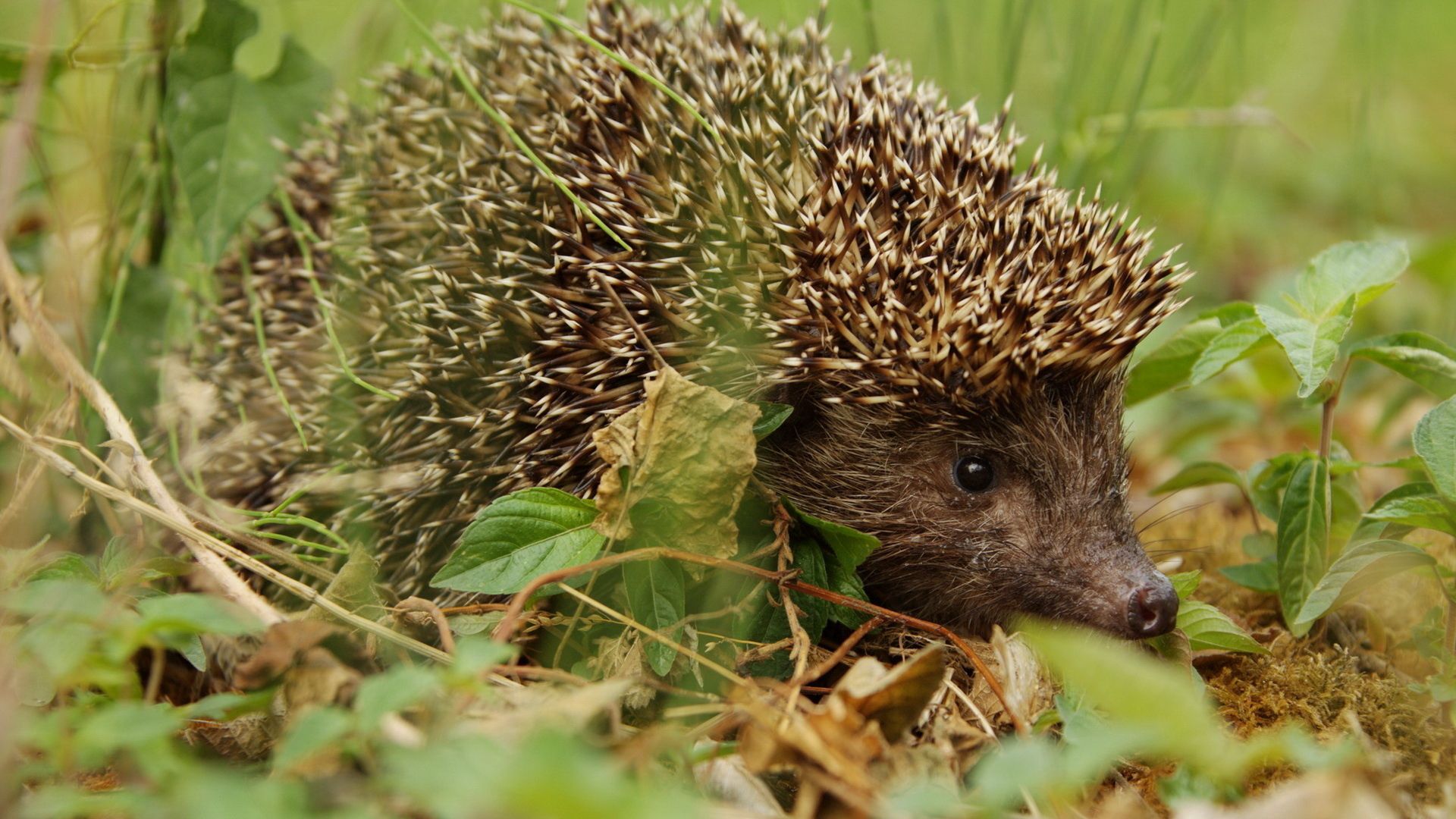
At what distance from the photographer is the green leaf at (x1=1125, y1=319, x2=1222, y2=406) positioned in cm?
380

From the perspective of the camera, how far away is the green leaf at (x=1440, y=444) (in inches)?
121

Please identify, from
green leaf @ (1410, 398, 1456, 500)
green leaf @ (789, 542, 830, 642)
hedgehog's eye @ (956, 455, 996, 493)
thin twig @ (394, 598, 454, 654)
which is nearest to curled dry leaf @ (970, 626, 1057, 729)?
green leaf @ (789, 542, 830, 642)

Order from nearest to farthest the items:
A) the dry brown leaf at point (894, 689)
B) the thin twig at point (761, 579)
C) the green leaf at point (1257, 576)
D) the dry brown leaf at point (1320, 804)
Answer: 1. the dry brown leaf at point (1320, 804)
2. the dry brown leaf at point (894, 689)
3. the thin twig at point (761, 579)
4. the green leaf at point (1257, 576)

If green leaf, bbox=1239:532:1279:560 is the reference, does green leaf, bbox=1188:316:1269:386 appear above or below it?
above

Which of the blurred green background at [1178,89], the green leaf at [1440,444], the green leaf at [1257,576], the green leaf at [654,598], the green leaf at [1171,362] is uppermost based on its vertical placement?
the blurred green background at [1178,89]

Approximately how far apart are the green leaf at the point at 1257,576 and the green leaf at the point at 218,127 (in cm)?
329

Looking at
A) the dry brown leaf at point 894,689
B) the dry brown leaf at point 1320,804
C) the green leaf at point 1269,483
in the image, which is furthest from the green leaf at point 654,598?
the green leaf at point 1269,483

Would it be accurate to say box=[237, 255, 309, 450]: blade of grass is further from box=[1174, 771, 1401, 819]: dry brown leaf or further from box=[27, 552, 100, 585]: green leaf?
box=[1174, 771, 1401, 819]: dry brown leaf

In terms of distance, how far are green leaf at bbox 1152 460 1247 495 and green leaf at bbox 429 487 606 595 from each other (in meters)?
2.04

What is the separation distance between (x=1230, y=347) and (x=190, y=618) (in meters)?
2.83

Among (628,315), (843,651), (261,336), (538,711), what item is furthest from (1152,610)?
(261,336)

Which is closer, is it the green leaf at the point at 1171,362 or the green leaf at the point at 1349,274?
the green leaf at the point at 1349,274

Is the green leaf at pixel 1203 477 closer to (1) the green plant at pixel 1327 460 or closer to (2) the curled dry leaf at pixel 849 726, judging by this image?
(1) the green plant at pixel 1327 460

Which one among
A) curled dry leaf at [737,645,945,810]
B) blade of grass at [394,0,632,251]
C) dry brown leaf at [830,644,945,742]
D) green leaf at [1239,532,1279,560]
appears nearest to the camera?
curled dry leaf at [737,645,945,810]
